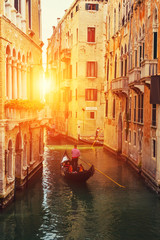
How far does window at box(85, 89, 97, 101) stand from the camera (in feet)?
109

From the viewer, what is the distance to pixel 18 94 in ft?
48.0

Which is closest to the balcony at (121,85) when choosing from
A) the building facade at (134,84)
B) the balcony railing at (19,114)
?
the building facade at (134,84)

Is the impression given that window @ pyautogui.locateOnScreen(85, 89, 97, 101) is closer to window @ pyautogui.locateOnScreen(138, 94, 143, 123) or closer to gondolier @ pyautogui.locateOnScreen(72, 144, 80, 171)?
window @ pyautogui.locateOnScreen(138, 94, 143, 123)

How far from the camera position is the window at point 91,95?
33.3m

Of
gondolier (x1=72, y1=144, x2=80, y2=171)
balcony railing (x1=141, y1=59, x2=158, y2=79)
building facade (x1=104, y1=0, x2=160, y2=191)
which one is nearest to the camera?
balcony railing (x1=141, y1=59, x2=158, y2=79)

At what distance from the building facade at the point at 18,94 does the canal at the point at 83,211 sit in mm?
734

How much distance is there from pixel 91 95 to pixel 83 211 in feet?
72.4

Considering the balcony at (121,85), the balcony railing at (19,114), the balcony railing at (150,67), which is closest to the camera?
the balcony railing at (19,114)

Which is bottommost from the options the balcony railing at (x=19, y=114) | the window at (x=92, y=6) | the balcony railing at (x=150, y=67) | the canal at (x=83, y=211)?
the canal at (x=83, y=211)

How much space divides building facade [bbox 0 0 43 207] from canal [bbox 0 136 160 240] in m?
0.73

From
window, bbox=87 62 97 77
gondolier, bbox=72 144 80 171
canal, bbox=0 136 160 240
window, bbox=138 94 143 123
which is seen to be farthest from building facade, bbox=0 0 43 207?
window, bbox=87 62 97 77

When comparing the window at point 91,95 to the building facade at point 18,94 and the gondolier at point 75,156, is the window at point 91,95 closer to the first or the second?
the building facade at point 18,94

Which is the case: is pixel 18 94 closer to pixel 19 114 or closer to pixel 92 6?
pixel 19 114

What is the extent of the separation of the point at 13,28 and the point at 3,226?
663cm
